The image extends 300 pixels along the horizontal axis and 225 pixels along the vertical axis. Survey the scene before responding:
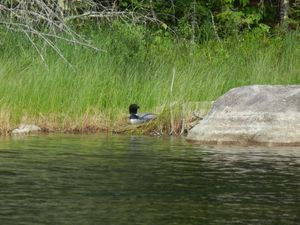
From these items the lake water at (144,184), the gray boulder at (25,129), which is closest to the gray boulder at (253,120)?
the lake water at (144,184)

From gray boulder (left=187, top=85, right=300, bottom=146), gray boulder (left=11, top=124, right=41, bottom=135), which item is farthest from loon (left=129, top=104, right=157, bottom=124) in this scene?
gray boulder (left=11, top=124, right=41, bottom=135)

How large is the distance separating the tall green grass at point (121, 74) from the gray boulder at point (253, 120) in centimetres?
180

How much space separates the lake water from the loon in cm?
195

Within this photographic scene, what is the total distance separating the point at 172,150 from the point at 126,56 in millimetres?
6602

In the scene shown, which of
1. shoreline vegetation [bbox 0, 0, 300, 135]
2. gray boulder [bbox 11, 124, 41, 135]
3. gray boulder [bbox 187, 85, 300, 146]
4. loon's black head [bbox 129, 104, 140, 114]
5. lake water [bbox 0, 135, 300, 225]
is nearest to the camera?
lake water [bbox 0, 135, 300, 225]

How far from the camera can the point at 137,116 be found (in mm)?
17281

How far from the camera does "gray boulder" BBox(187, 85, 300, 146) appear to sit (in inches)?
610

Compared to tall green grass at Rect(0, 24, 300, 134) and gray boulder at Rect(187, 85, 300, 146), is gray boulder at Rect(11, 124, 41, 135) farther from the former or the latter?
gray boulder at Rect(187, 85, 300, 146)

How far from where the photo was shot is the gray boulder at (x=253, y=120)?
50.8 feet

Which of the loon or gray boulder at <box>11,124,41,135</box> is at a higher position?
the loon

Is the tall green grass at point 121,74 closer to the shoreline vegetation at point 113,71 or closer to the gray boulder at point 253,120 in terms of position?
the shoreline vegetation at point 113,71

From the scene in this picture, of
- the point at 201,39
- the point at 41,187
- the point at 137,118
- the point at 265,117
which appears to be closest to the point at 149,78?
the point at 137,118

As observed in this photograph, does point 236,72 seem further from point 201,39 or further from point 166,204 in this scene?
point 166,204

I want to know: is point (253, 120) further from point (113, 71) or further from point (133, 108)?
point (113, 71)
